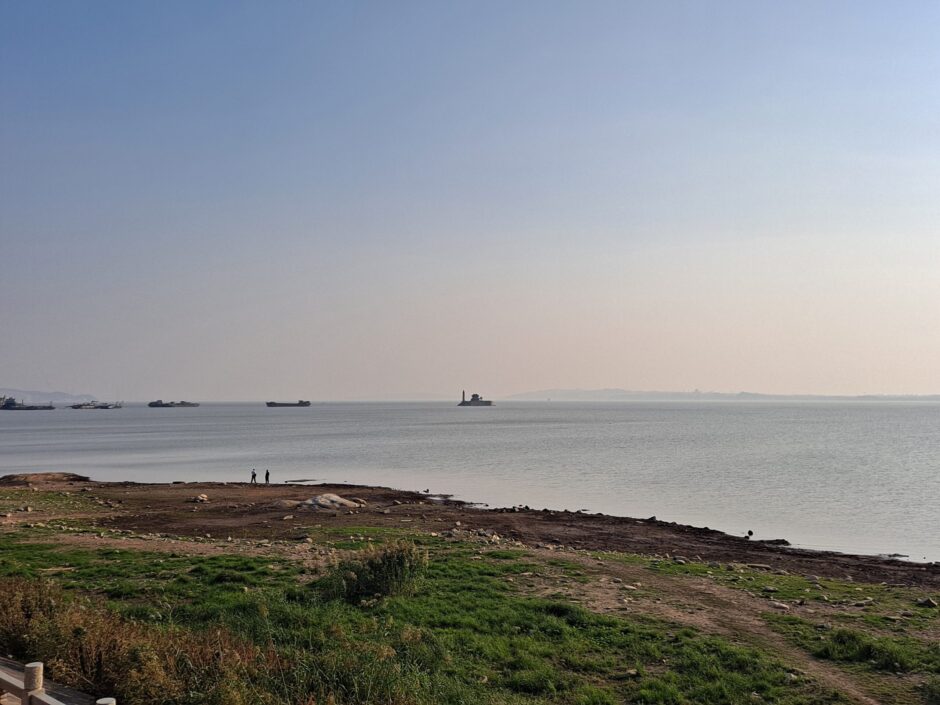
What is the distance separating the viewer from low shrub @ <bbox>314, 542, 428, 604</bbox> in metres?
14.2

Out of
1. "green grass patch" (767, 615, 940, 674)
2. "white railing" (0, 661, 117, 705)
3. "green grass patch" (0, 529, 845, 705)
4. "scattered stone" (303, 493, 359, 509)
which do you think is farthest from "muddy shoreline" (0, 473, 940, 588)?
"white railing" (0, 661, 117, 705)

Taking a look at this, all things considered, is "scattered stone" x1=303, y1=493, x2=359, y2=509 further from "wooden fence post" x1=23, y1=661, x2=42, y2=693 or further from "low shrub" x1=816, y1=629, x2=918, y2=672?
"wooden fence post" x1=23, y1=661, x2=42, y2=693

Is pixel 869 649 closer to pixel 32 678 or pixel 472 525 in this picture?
pixel 32 678

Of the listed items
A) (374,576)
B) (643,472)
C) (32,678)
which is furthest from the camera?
(643,472)

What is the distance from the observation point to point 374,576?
1436 centimetres

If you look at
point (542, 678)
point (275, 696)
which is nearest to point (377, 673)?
point (275, 696)

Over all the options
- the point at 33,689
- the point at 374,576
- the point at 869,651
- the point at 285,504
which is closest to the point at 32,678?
the point at 33,689

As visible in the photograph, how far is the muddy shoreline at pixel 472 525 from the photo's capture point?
77.8ft

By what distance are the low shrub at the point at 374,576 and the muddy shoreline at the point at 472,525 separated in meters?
9.91

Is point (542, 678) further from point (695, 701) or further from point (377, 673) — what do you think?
point (377, 673)

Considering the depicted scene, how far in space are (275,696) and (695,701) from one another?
601 centimetres

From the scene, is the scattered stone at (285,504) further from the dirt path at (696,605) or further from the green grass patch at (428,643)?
the dirt path at (696,605)

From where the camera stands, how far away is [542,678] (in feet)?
34.5

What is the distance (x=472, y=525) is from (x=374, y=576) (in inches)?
615
